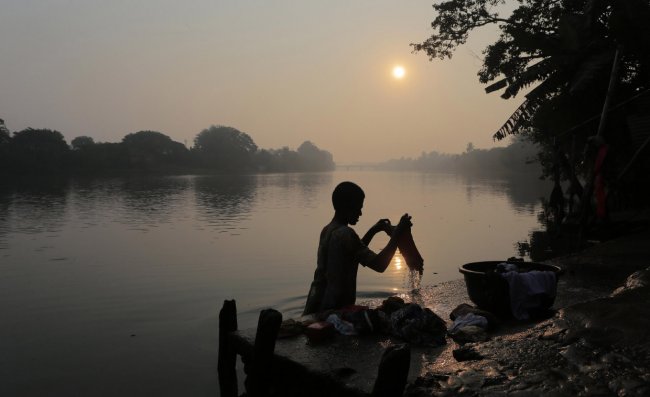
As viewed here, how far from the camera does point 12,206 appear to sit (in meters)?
38.9

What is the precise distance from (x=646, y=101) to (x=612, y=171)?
8.95 ft

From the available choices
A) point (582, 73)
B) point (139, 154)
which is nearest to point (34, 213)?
point (582, 73)

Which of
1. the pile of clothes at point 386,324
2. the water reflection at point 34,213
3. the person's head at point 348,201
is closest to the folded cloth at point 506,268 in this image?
the pile of clothes at point 386,324

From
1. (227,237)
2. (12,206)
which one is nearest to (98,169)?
(12,206)

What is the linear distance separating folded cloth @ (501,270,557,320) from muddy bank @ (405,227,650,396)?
0.19 meters

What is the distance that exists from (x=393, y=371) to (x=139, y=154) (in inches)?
4707

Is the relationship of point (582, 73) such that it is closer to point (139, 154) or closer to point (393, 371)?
point (393, 371)

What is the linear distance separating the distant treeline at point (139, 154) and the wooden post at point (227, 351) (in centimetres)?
8737

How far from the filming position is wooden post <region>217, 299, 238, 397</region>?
679cm

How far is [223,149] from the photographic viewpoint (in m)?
148

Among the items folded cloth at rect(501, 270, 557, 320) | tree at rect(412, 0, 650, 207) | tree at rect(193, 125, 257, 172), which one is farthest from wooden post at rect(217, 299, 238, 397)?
tree at rect(193, 125, 257, 172)

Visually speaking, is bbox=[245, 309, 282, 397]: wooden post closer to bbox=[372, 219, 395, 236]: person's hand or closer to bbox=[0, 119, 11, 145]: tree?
bbox=[372, 219, 395, 236]: person's hand

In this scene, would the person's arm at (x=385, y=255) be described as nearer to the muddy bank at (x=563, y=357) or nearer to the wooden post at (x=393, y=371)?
the muddy bank at (x=563, y=357)

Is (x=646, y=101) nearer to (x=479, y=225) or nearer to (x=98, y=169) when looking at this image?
(x=479, y=225)
